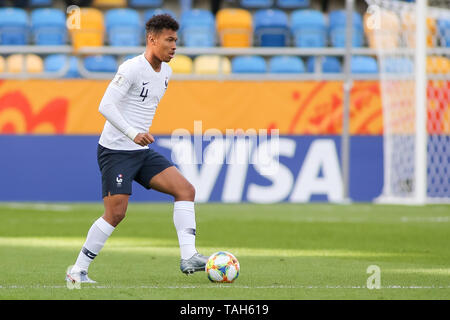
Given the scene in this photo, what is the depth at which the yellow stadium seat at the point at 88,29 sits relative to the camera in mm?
21047

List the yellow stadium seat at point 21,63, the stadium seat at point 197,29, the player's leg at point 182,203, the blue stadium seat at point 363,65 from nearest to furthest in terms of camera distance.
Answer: the player's leg at point 182,203, the yellow stadium seat at point 21,63, the blue stadium seat at point 363,65, the stadium seat at point 197,29

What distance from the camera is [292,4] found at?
24109 mm

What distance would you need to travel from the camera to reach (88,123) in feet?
61.0

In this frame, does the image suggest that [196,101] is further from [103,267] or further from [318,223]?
[103,267]

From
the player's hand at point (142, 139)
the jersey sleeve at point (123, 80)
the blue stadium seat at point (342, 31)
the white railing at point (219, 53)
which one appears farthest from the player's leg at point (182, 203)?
the blue stadium seat at point (342, 31)

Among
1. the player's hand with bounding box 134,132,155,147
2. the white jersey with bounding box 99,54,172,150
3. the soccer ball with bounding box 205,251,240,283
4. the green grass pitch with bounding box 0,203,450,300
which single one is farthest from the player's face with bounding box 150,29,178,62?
the green grass pitch with bounding box 0,203,450,300

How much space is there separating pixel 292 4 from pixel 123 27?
4.64 metres

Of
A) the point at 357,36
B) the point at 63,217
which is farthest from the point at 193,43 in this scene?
the point at 63,217

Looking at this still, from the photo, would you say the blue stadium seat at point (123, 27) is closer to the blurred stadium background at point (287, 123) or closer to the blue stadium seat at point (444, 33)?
the blurred stadium background at point (287, 123)

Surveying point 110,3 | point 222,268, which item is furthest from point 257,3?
point 222,268

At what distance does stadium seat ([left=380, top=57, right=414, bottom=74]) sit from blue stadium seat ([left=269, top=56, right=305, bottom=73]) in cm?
225

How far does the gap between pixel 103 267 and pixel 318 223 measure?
20.1 ft

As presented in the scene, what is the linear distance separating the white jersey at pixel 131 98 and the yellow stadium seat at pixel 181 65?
12060mm

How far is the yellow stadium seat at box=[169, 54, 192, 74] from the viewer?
19906 millimetres
